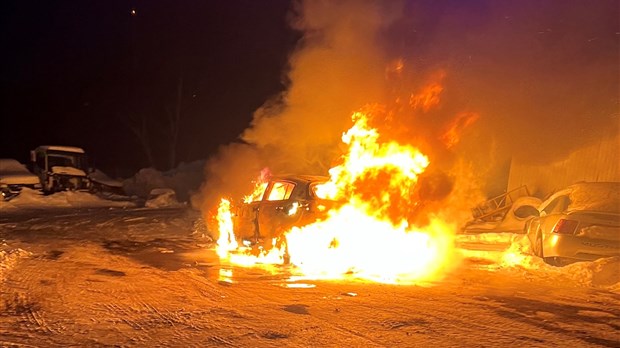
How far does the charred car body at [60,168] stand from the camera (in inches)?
885

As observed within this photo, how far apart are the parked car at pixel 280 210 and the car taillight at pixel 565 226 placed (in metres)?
3.42

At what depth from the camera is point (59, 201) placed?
20766mm

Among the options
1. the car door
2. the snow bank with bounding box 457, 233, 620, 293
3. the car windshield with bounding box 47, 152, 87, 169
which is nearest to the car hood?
the car windshield with bounding box 47, 152, 87, 169

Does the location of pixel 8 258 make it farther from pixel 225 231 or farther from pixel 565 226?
pixel 565 226

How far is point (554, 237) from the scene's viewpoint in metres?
7.91

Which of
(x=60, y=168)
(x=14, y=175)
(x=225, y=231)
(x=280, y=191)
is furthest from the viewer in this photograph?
(x=60, y=168)

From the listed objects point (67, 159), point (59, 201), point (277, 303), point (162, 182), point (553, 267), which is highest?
point (67, 159)

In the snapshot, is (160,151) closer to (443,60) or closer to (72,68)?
(72,68)

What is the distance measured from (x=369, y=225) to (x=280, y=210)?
4.99ft

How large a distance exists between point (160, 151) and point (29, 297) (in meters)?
34.0

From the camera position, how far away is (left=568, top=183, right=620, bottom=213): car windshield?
810 centimetres

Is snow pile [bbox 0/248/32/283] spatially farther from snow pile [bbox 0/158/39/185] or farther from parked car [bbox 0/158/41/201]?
snow pile [bbox 0/158/39/185]

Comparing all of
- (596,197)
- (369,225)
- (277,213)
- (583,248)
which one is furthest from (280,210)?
(596,197)

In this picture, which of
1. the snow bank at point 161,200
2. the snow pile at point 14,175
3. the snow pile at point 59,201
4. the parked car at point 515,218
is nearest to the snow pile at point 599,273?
the parked car at point 515,218
